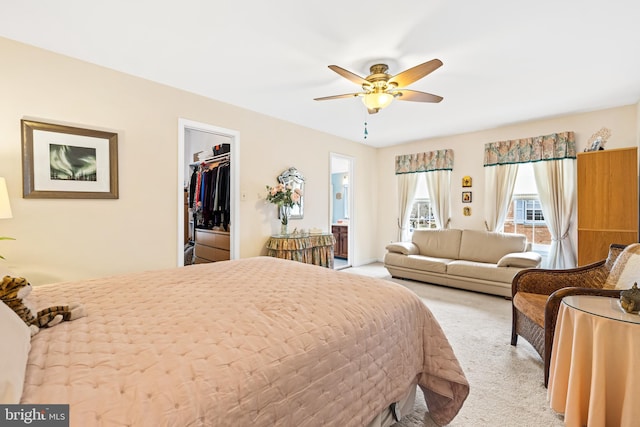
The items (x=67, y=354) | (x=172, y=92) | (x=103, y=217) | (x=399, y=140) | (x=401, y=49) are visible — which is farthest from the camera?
(x=399, y=140)

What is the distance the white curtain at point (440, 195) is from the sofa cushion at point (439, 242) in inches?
15.3

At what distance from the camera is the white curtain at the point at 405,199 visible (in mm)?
5793

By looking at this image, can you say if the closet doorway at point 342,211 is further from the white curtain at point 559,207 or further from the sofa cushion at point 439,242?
the white curtain at point 559,207

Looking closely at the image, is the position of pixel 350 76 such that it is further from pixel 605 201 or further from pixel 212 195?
pixel 605 201

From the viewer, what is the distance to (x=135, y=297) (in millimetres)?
1453

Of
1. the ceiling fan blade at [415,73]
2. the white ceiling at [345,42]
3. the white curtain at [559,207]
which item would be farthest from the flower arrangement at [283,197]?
the white curtain at [559,207]

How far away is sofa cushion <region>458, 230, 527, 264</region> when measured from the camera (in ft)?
14.2

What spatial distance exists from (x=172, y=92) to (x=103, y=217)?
1.52m

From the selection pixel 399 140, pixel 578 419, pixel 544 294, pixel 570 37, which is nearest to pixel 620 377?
pixel 578 419

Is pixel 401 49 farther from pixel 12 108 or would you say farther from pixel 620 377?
pixel 12 108

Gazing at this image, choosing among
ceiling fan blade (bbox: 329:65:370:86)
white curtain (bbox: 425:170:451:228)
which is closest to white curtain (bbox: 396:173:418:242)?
white curtain (bbox: 425:170:451:228)

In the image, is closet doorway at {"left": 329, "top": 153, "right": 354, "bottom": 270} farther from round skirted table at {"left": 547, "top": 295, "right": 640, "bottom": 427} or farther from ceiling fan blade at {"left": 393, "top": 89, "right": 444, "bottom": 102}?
round skirted table at {"left": 547, "top": 295, "right": 640, "bottom": 427}

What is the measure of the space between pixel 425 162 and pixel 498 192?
1.39m

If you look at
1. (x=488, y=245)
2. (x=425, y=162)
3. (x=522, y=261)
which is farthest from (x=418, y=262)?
(x=425, y=162)
